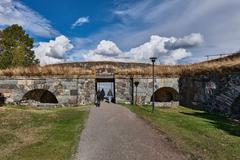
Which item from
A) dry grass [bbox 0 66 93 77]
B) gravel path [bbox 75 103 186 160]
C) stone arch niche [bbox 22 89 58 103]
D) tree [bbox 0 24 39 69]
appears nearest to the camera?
gravel path [bbox 75 103 186 160]

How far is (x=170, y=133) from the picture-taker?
9930 mm

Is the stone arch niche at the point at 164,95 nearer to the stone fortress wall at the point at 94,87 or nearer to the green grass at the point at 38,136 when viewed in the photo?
the stone fortress wall at the point at 94,87

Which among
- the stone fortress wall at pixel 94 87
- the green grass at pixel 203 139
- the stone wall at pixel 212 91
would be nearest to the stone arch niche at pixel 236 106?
the stone wall at pixel 212 91

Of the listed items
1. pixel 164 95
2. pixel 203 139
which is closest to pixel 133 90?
pixel 164 95

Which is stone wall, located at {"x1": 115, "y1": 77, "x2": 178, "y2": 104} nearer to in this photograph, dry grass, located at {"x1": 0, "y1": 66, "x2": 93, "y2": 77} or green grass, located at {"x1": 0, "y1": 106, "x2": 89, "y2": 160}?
dry grass, located at {"x1": 0, "y1": 66, "x2": 93, "y2": 77}

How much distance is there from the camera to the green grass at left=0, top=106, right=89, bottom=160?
7633mm

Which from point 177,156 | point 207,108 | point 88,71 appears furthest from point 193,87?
point 177,156

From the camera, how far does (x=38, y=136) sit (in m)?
9.87

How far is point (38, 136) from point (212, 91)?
40.7ft

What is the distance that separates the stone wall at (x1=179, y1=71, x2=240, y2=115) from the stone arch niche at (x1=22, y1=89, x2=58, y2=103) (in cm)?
1035

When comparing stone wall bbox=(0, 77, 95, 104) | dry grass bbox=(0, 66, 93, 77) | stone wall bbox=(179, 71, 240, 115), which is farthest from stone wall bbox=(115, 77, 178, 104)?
stone wall bbox=(179, 71, 240, 115)

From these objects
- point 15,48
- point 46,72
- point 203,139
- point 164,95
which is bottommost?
point 203,139

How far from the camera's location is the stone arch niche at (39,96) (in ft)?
70.7

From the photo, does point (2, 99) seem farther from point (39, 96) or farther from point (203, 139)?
point (203, 139)
